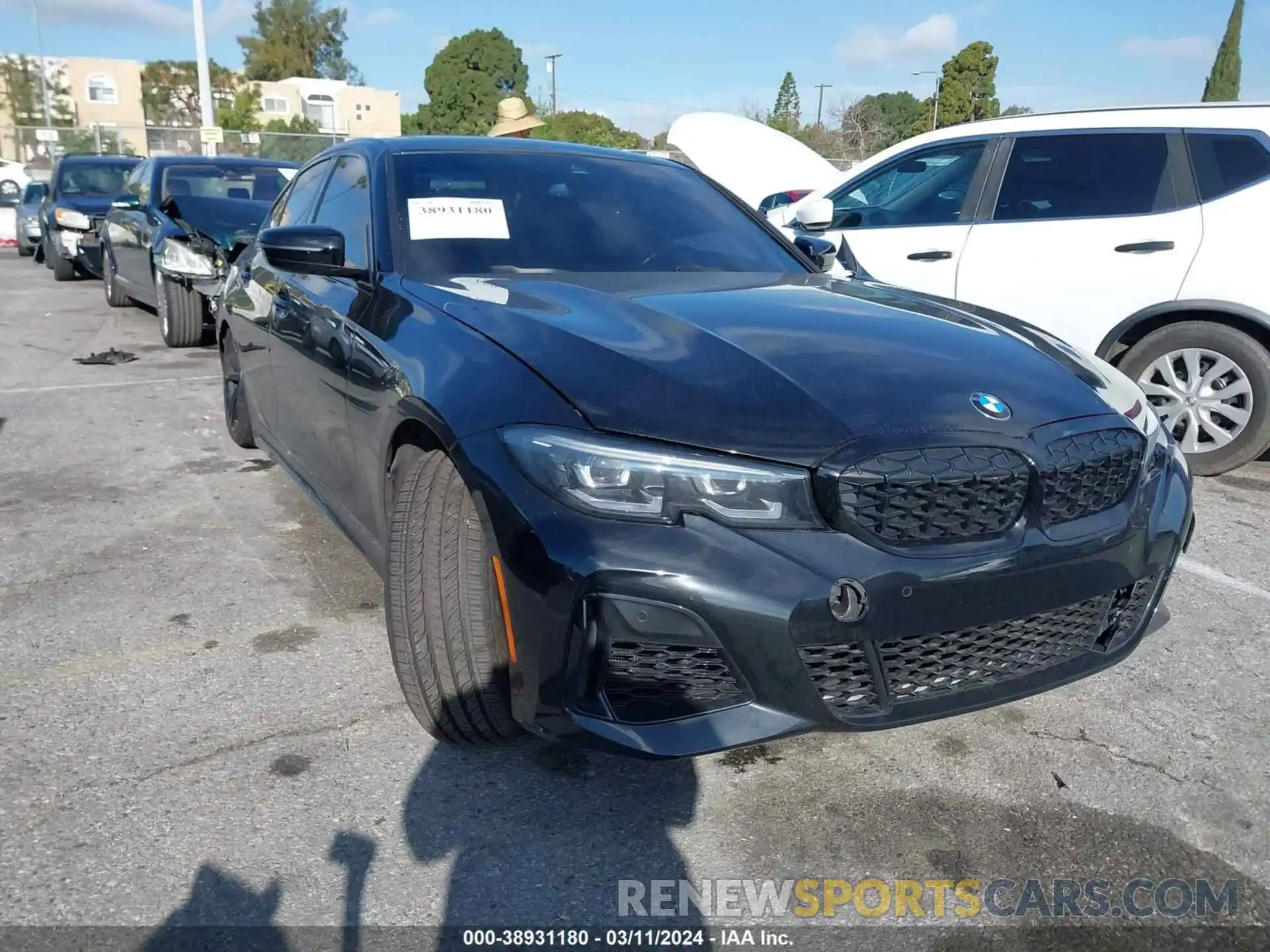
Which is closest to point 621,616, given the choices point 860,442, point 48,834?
point 860,442

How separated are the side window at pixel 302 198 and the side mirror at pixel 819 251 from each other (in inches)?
72.5

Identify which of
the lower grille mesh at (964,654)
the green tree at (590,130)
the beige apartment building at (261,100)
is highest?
the beige apartment building at (261,100)

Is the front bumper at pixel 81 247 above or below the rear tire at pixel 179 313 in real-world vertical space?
above

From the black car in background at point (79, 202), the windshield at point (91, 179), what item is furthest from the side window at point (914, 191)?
the windshield at point (91, 179)

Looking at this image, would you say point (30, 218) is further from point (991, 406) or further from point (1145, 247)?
point (991, 406)

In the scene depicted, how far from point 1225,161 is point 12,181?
2086 cm

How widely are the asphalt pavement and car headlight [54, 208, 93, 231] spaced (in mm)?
8615

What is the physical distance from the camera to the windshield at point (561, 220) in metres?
3.08

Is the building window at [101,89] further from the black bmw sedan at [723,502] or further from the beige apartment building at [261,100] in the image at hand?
the black bmw sedan at [723,502]

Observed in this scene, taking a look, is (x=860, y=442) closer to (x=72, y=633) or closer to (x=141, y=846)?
(x=141, y=846)

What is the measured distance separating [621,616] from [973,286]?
4.11 metres

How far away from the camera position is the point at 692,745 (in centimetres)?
192

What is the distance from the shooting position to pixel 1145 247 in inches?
193

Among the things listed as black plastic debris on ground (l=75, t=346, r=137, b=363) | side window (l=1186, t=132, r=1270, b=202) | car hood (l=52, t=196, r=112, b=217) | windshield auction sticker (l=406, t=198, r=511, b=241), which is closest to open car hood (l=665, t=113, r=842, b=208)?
car hood (l=52, t=196, r=112, b=217)
